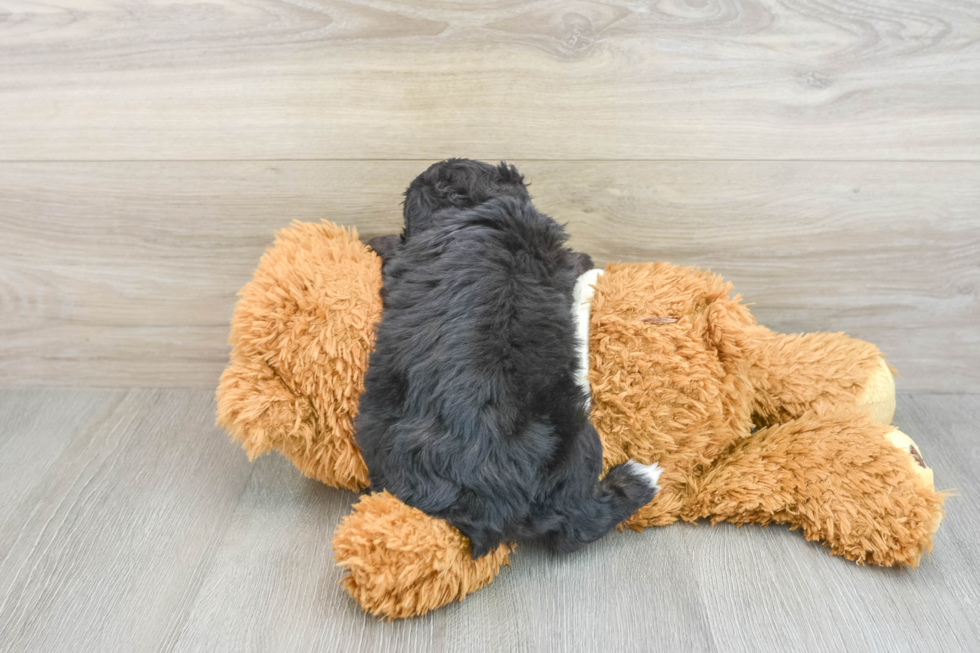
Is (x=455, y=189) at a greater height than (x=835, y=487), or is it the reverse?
(x=455, y=189)

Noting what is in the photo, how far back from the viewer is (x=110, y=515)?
80 centimetres

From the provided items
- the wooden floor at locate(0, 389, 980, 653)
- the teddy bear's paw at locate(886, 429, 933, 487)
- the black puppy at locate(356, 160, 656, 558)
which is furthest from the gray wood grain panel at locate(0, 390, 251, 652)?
the teddy bear's paw at locate(886, 429, 933, 487)

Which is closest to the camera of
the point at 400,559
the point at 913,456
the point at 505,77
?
the point at 400,559

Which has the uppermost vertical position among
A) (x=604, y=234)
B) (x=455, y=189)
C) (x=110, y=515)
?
(x=455, y=189)

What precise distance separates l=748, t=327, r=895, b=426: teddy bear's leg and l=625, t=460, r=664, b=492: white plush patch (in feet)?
0.54

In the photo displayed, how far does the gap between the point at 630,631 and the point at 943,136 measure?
0.72 metres

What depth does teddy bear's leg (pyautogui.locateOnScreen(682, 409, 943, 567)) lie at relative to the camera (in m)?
0.68

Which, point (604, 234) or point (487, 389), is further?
point (604, 234)

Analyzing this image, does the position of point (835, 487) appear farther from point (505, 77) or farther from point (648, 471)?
point (505, 77)

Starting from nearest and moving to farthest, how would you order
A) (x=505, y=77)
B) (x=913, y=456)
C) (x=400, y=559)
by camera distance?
(x=400, y=559)
(x=913, y=456)
(x=505, y=77)

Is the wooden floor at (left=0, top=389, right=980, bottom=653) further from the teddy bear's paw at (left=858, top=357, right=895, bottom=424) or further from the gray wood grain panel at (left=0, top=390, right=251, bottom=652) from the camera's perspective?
the teddy bear's paw at (left=858, top=357, right=895, bottom=424)


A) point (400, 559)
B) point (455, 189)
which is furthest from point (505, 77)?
point (400, 559)

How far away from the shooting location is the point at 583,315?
0.72m

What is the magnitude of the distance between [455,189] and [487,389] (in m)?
0.22
